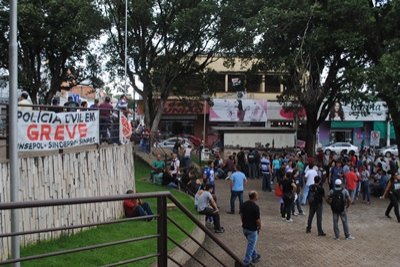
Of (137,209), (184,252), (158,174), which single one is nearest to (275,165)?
(158,174)

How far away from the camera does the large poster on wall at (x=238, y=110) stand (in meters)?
51.1

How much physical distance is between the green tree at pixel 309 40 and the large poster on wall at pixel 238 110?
20450mm

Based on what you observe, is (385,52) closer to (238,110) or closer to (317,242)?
(317,242)

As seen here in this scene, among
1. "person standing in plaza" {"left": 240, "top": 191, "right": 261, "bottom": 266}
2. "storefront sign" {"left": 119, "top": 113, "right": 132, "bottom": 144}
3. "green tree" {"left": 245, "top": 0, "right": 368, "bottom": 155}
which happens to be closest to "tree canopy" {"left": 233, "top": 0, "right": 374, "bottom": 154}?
"green tree" {"left": 245, "top": 0, "right": 368, "bottom": 155}

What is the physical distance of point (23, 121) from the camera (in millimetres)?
10086

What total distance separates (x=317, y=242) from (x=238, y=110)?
37.1 m

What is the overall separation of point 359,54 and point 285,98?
8.40 metres

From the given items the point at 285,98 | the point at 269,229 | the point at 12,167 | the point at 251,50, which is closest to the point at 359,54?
the point at 251,50

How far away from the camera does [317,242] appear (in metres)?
14.5

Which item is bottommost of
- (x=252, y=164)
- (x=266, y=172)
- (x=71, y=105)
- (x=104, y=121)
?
(x=252, y=164)

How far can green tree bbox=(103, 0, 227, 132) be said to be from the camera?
29859 millimetres

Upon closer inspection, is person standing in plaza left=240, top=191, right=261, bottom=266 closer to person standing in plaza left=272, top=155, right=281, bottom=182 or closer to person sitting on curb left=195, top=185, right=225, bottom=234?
person sitting on curb left=195, top=185, right=225, bottom=234

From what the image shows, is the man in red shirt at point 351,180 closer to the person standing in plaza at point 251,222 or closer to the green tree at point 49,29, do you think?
the person standing in plaza at point 251,222

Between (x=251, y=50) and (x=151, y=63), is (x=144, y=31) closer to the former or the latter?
(x=151, y=63)
